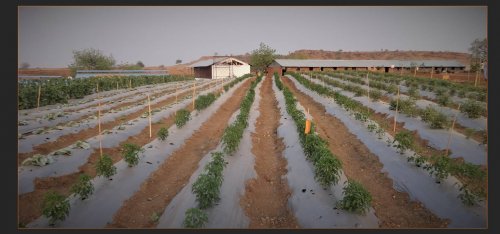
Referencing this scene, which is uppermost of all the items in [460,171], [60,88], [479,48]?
[479,48]

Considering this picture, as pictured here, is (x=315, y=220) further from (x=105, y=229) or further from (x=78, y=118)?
(x=78, y=118)

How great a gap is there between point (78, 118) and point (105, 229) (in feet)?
39.4

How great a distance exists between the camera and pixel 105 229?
6.55 m

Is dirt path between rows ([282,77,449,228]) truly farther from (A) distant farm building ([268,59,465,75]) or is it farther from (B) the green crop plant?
(A) distant farm building ([268,59,465,75])

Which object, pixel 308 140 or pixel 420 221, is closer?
pixel 420 221

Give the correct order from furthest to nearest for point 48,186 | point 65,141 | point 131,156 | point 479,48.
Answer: point 65,141
point 479,48
point 131,156
point 48,186

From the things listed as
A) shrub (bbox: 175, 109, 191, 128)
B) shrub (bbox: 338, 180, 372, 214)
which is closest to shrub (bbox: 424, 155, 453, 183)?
shrub (bbox: 338, 180, 372, 214)

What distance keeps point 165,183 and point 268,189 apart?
2.92 metres

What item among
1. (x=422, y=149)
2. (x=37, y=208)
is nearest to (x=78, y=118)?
(x=37, y=208)

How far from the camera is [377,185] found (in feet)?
28.7

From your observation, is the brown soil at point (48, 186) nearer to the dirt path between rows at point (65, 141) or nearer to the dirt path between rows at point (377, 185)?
the dirt path between rows at point (65, 141)

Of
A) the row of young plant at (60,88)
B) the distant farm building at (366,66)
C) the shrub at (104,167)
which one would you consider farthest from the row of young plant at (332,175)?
the distant farm building at (366,66)

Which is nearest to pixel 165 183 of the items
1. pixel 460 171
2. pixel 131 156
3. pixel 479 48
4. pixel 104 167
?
pixel 131 156

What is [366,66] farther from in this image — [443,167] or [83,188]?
[83,188]
